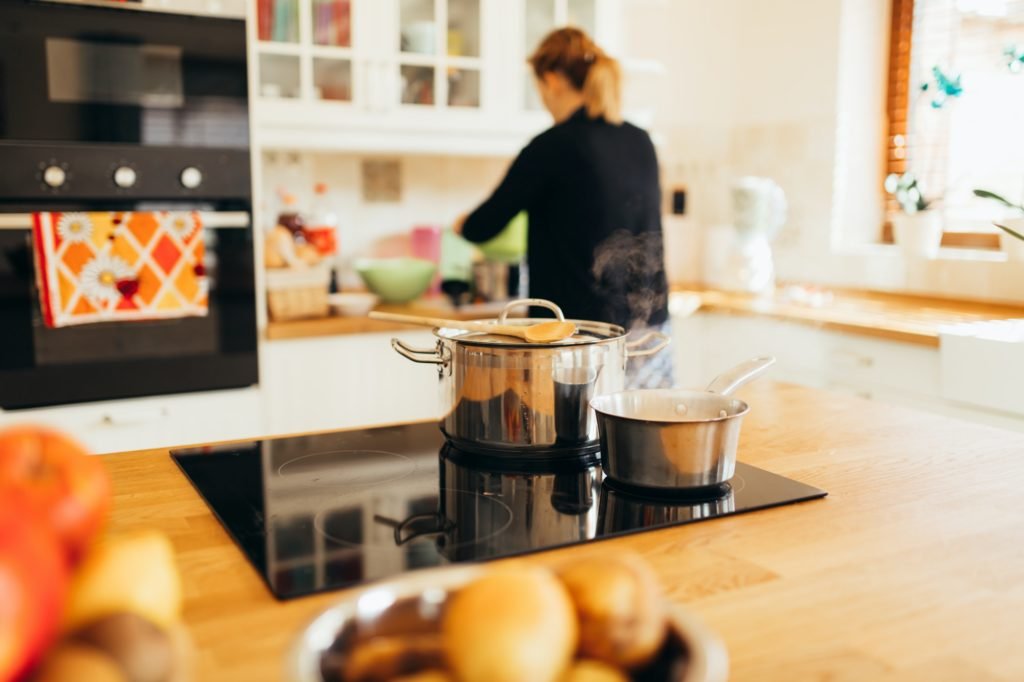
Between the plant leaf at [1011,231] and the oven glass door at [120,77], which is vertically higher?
the oven glass door at [120,77]

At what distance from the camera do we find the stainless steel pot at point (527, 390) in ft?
3.46

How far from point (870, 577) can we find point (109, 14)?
2070mm

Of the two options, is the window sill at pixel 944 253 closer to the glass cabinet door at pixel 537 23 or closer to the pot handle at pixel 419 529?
the glass cabinet door at pixel 537 23

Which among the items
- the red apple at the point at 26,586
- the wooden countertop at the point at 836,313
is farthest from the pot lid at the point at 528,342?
the wooden countertop at the point at 836,313

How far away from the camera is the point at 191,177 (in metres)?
2.30

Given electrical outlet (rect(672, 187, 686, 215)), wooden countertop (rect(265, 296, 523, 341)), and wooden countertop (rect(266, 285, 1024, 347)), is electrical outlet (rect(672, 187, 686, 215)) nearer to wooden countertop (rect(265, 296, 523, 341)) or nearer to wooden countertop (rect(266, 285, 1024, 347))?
wooden countertop (rect(266, 285, 1024, 347))

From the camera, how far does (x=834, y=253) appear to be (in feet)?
10.7

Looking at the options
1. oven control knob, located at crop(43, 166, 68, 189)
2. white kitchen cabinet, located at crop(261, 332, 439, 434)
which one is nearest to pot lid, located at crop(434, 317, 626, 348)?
white kitchen cabinet, located at crop(261, 332, 439, 434)

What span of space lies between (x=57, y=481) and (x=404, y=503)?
505mm

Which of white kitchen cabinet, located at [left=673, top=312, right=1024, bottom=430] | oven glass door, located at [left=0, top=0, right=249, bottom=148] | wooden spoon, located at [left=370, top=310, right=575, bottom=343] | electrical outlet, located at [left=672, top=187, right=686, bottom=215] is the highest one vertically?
oven glass door, located at [left=0, top=0, right=249, bottom=148]

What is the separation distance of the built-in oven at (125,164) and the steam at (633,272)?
2.88ft

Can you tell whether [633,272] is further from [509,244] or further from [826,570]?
[826,570]

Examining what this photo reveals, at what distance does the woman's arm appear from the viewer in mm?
2219

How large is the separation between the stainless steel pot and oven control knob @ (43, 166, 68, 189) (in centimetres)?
144
